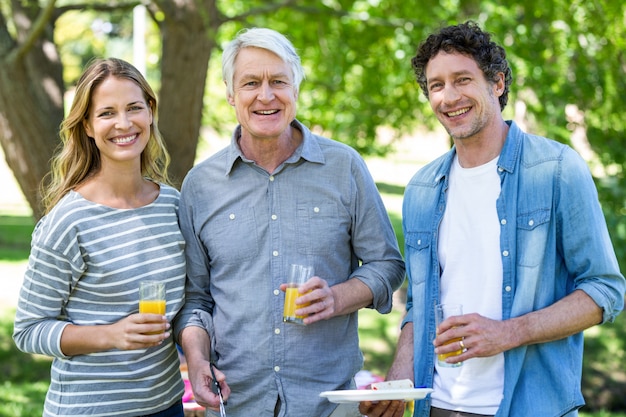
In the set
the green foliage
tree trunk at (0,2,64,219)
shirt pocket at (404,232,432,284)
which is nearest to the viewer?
shirt pocket at (404,232,432,284)

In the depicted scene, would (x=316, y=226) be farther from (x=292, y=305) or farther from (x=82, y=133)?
(x=82, y=133)

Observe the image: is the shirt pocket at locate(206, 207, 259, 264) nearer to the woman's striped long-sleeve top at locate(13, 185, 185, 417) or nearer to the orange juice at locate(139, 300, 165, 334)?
the woman's striped long-sleeve top at locate(13, 185, 185, 417)

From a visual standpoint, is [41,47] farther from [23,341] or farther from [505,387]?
[505,387]

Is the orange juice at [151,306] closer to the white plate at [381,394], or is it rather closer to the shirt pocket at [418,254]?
the white plate at [381,394]

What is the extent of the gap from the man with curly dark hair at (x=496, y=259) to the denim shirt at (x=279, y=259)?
0.73 feet

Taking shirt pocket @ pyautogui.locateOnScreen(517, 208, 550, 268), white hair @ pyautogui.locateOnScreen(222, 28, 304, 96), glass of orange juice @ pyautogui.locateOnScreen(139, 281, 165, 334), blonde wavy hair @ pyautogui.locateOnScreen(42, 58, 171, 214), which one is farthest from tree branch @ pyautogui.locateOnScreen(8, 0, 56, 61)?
shirt pocket @ pyautogui.locateOnScreen(517, 208, 550, 268)

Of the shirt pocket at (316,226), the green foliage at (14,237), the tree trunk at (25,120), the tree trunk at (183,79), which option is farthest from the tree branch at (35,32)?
the green foliage at (14,237)

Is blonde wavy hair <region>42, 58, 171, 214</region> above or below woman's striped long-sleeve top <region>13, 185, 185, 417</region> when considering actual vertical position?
above

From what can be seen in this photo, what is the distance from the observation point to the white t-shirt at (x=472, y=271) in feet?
10.3

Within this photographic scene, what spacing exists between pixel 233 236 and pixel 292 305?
46 centimetres

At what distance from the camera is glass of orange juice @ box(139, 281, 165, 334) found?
10.2 ft

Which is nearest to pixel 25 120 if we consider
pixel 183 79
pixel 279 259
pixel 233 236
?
pixel 183 79

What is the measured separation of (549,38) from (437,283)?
5.23m

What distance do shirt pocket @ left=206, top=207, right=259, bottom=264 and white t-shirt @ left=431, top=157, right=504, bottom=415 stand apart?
77 centimetres
